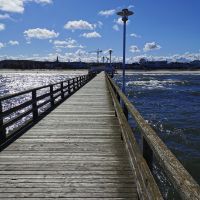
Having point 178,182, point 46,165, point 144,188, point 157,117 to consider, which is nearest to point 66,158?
point 46,165

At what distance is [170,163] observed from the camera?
310 cm

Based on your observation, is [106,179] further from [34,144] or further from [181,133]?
[181,133]

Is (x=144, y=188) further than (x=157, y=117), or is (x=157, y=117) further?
(x=157, y=117)

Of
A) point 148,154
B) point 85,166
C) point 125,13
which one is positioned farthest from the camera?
point 125,13

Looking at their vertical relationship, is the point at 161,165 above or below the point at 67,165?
above

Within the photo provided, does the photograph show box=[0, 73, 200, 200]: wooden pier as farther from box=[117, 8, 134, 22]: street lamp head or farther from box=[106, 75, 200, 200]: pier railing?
box=[117, 8, 134, 22]: street lamp head

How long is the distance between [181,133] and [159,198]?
14726 mm

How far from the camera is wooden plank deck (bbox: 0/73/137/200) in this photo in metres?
4.91

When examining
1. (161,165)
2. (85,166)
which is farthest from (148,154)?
(85,166)

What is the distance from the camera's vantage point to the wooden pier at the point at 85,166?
150 inches

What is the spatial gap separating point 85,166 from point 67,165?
13.0 inches

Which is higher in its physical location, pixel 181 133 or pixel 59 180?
pixel 59 180

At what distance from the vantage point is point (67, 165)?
6.16m

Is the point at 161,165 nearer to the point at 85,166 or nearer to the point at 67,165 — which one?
the point at 85,166
